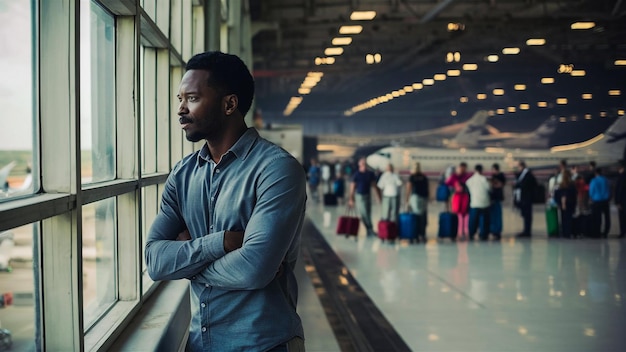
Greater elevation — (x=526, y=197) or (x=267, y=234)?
(x=267, y=234)

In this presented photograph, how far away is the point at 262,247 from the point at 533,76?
30.8 m

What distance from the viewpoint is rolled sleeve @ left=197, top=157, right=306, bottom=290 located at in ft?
6.88

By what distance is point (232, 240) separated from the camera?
217cm

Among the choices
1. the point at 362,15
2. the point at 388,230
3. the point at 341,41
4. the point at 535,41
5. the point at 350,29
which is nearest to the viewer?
the point at 388,230

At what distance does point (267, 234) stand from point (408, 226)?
43.3 feet

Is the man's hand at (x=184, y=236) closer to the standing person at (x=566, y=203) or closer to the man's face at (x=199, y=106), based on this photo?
the man's face at (x=199, y=106)

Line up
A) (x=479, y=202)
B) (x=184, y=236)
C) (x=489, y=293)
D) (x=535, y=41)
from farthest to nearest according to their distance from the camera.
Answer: (x=535, y=41), (x=479, y=202), (x=489, y=293), (x=184, y=236)

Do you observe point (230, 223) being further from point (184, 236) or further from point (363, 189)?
point (363, 189)

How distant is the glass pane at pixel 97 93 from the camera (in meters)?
2.96

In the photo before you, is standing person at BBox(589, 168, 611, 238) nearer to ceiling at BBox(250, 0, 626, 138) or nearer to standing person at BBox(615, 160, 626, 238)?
standing person at BBox(615, 160, 626, 238)

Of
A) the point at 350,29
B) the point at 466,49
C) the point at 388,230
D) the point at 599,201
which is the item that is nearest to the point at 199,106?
the point at 388,230

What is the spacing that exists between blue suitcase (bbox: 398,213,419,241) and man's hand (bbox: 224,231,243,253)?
42.9ft

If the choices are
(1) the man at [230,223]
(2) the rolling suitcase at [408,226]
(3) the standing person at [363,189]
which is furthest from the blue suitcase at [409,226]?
(1) the man at [230,223]

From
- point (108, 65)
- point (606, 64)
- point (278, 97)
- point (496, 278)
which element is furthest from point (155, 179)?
point (278, 97)
